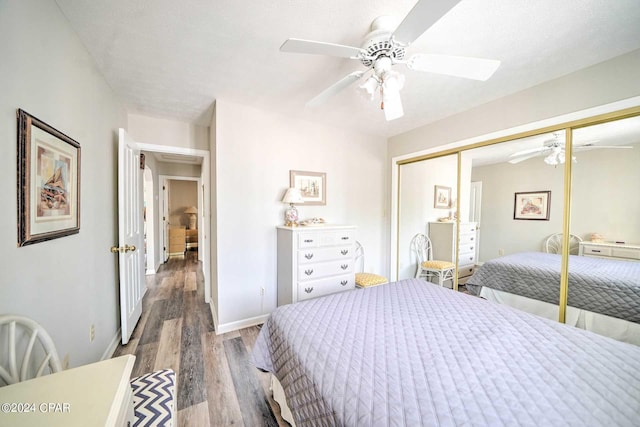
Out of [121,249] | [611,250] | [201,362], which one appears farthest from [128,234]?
[611,250]

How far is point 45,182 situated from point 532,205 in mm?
3523

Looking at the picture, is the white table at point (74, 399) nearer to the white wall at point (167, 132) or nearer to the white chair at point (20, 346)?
the white chair at point (20, 346)

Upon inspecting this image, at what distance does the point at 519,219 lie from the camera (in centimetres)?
232

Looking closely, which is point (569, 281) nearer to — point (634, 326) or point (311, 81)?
point (634, 326)

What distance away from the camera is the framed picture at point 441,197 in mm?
2885

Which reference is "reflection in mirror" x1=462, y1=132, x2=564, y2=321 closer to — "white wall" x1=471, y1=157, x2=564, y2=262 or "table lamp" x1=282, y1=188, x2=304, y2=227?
"white wall" x1=471, y1=157, x2=564, y2=262

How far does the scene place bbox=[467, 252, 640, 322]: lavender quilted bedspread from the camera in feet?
5.48

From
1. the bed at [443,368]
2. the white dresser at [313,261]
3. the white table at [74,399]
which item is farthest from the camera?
the white dresser at [313,261]

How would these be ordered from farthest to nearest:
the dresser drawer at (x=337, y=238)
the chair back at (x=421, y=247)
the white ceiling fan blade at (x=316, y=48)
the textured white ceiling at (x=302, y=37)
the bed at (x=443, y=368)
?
the chair back at (x=421, y=247) → the dresser drawer at (x=337, y=238) → the textured white ceiling at (x=302, y=37) → the white ceiling fan blade at (x=316, y=48) → the bed at (x=443, y=368)

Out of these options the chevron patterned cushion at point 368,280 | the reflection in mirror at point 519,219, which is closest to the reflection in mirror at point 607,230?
the reflection in mirror at point 519,219

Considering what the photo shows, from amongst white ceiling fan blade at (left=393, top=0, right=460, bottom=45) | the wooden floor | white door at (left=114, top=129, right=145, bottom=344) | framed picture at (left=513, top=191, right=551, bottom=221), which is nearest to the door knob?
white door at (left=114, top=129, right=145, bottom=344)

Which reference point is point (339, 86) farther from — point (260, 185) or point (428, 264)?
point (428, 264)

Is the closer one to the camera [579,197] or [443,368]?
[443,368]

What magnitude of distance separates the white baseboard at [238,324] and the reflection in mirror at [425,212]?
2104mm
